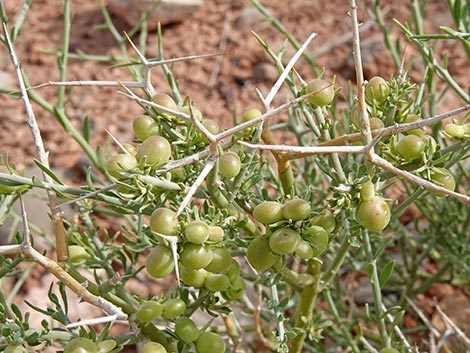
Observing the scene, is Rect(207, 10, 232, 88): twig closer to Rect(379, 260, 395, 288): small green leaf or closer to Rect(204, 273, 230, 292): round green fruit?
Rect(379, 260, 395, 288): small green leaf

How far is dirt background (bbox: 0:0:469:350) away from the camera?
3.00m

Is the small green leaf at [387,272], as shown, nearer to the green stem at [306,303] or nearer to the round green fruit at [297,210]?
the green stem at [306,303]

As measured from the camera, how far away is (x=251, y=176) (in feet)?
3.68

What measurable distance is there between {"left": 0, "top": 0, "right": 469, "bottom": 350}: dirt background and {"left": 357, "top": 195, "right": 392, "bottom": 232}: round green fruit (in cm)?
186

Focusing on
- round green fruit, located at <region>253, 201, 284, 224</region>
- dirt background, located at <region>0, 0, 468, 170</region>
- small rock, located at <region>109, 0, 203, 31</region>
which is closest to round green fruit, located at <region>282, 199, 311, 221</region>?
round green fruit, located at <region>253, 201, 284, 224</region>

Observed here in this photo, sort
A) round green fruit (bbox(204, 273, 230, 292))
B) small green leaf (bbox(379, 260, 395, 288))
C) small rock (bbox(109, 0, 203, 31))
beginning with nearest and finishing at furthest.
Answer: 1. round green fruit (bbox(204, 273, 230, 292))
2. small green leaf (bbox(379, 260, 395, 288))
3. small rock (bbox(109, 0, 203, 31))

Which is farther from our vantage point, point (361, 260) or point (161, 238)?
point (361, 260)

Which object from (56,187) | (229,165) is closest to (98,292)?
(56,187)

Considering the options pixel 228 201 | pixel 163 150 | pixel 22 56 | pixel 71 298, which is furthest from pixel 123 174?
pixel 22 56

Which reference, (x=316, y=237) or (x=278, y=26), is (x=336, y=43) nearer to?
(x=278, y=26)

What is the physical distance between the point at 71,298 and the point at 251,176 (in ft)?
4.84

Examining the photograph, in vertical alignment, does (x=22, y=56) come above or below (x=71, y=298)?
above

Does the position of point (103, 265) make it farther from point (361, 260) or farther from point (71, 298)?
point (71, 298)

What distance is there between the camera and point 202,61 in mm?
3293
